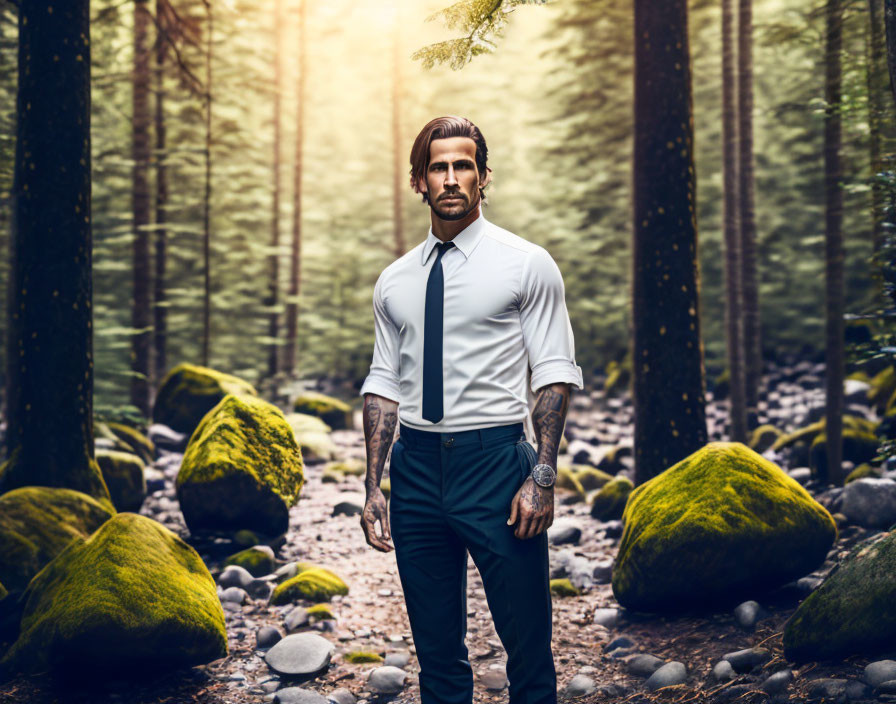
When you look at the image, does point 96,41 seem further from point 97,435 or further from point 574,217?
point 574,217

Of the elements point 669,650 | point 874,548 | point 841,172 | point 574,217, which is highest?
point 574,217

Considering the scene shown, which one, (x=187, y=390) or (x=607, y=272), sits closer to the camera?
(x=187, y=390)

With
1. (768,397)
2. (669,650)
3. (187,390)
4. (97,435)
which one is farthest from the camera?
(768,397)

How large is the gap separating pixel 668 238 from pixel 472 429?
17.2 ft

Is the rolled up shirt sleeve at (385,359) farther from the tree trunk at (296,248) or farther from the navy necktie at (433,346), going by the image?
the tree trunk at (296,248)

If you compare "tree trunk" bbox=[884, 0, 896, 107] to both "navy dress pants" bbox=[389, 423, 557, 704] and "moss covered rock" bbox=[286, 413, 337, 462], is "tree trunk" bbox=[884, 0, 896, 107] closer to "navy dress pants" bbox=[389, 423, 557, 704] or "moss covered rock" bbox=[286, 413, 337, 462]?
"navy dress pants" bbox=[389, 423, 557, 704]

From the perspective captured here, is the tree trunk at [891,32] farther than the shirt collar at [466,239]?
Yes

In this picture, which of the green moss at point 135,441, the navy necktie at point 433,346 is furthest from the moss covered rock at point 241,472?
the navy necktie at point 433,346

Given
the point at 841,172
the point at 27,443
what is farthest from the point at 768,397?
the point at 27,443

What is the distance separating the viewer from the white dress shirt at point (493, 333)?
316cm

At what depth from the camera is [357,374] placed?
28.5 meters

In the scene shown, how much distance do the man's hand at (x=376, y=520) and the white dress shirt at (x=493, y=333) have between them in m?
0.37

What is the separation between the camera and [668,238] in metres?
7.76

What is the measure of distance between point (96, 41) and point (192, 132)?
354 cm
